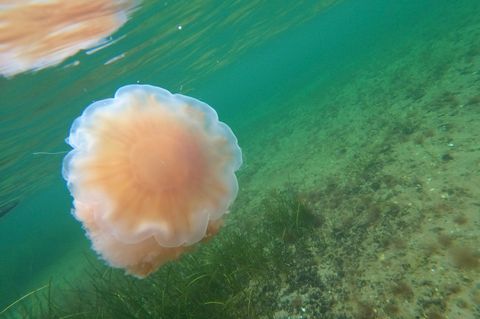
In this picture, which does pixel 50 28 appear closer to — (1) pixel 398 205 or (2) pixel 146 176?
(2) pixel 146 176

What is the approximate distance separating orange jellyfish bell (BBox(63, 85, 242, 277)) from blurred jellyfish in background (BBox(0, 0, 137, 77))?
6597 mm

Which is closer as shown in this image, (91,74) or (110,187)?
(110,187)

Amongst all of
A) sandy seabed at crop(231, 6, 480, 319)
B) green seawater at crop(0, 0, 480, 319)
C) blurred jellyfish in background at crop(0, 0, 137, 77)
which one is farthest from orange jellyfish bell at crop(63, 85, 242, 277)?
blurred jellyfish in background at crop(0, 0, 137, 77)

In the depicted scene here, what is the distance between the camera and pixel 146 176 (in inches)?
116

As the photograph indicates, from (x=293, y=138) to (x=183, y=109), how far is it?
1162cm

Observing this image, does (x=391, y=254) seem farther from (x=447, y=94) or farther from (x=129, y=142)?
(x=447, y=94)

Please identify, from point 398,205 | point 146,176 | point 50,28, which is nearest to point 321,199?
point 398,205

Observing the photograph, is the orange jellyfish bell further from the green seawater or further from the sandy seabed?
the sandy seabed

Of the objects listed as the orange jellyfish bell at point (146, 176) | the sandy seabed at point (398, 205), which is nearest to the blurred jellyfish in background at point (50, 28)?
the orange jellyfish bell at point (146, 176)

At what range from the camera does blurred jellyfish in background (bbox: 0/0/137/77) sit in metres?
8.14

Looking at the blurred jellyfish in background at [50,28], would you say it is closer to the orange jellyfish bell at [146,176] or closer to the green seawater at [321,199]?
the green seawater at [321,199]

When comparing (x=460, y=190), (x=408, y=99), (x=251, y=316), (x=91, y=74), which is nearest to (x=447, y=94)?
(x=408, y=99)

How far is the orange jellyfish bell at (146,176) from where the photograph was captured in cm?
294

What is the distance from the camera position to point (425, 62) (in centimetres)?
1311
